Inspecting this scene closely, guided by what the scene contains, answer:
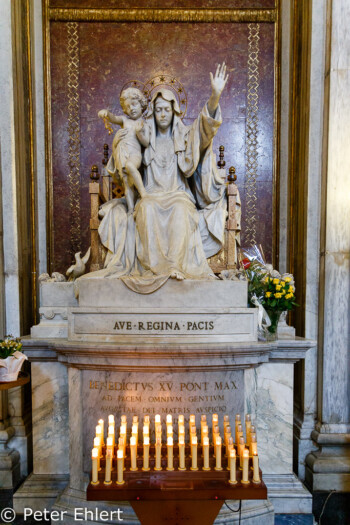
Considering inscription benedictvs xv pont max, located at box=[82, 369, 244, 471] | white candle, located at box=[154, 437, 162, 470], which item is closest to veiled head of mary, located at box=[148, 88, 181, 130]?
inscription benedictvs xv pont max, located at box=[82, 369, 244, 471]

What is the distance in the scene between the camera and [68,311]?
11.7 ft

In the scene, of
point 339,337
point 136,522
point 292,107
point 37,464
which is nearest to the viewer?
point 136,522

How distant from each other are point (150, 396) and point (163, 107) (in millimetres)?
2885

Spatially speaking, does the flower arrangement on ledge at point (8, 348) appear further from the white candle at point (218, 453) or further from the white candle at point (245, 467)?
the white candle at point (245, 467)

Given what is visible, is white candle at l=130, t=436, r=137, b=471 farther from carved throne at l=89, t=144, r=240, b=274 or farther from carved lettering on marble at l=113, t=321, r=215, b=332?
carved throne at l=89, t=144, r=240, b=274

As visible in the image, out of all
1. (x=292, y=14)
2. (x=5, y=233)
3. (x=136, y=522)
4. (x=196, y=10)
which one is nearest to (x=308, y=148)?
(x=292, y=14)

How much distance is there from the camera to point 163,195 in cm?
414

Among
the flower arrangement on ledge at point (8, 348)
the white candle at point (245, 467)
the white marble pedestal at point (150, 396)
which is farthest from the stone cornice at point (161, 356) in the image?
the white candle at point (245, 467)

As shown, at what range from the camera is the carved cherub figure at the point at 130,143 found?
13.7 feet

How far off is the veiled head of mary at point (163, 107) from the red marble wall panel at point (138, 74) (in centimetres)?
148

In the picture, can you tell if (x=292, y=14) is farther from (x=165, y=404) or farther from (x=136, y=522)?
(x=136, y=522)

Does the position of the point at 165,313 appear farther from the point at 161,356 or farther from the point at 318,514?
the point at 318,514

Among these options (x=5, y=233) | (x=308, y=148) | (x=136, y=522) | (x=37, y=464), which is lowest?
(x=136, y=522)

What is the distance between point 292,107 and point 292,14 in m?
1.23
